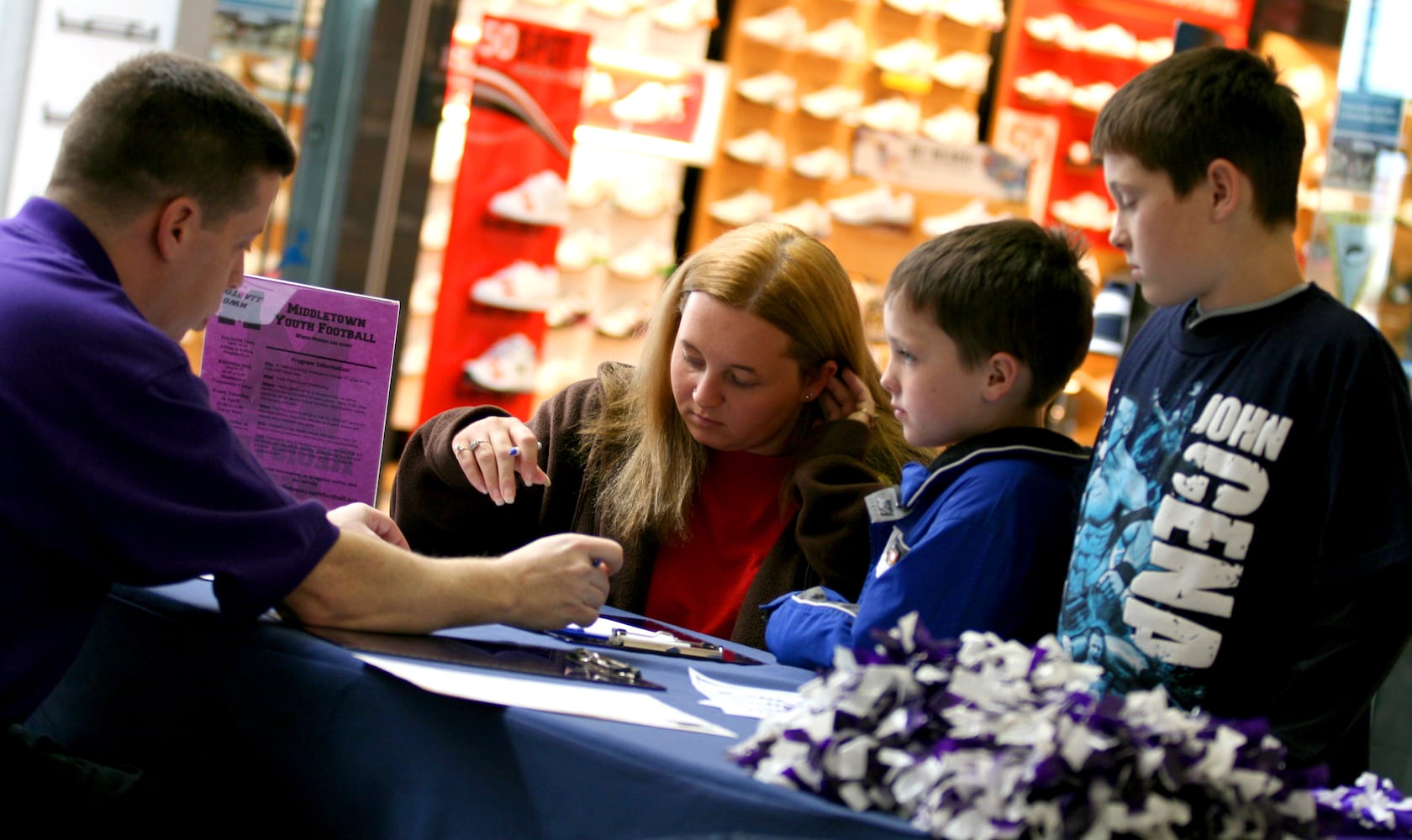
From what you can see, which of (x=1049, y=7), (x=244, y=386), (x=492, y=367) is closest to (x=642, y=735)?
(x=244, y=386)

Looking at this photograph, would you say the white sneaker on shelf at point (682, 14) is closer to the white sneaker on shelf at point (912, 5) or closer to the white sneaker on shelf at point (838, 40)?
the white sneaker on shelf at point (838, 40)

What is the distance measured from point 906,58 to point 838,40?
1.40 ft

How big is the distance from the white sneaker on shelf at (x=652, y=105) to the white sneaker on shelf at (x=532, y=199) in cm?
81

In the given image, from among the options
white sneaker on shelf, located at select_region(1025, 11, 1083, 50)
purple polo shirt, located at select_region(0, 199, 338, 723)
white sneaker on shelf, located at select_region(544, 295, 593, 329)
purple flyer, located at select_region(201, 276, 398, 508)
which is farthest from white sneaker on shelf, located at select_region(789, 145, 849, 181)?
purple polo shirt, located at select_region(0, 199, 338, 723)

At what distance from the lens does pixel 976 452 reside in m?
1.79

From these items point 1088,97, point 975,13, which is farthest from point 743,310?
point 1088,97

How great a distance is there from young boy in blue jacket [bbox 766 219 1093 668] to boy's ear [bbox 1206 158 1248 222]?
32 cm

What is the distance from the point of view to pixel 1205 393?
1.63 meters

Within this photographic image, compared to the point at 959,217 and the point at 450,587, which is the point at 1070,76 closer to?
the point at 959,217

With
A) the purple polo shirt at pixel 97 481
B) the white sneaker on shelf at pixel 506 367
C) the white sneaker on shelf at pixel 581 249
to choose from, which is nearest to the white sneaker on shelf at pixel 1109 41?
the white sneaker on shelf at pixel 581 249

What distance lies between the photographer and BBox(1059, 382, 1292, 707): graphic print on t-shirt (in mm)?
1560

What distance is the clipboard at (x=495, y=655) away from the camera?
1.61 m

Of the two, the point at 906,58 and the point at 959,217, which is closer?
the point at 906,58

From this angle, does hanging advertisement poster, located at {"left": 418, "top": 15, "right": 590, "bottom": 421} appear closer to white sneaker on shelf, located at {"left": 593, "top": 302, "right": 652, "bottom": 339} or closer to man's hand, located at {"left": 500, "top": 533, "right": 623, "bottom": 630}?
white sneaker on shelf, located at {"left": 593, "top": 302, "right": 652, "bottom": 339}
